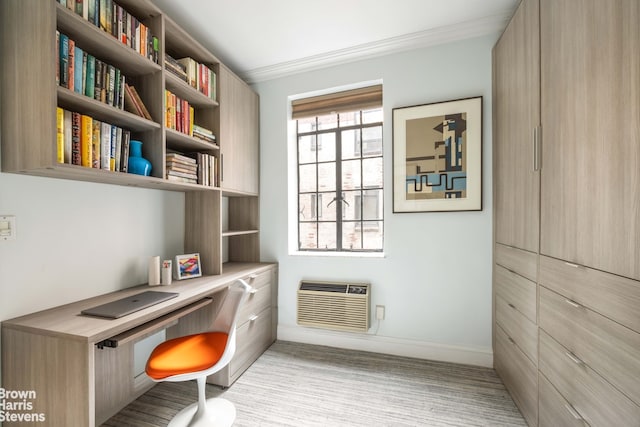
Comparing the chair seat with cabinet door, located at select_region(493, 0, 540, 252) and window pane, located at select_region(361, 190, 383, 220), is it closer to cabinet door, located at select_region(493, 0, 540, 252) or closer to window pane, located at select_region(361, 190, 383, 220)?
window pane, located at select_region(361, 190, 383, 220)

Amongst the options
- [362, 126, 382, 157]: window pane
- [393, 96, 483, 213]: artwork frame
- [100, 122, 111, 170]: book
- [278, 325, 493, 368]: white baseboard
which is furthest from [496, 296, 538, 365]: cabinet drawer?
[100, 122, 111, 170]: book

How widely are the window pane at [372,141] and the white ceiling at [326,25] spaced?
0.67 meters

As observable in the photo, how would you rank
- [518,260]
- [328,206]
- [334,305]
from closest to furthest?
[518,260], [334,305], [328,206]

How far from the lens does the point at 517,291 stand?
174 cm

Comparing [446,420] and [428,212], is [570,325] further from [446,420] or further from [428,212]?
[428,212]

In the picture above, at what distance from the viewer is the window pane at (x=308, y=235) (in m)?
2.87

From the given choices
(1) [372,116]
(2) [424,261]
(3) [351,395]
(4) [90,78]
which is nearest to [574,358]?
(2) [424,261]

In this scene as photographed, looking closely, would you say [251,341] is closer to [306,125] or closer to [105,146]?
[105,146]

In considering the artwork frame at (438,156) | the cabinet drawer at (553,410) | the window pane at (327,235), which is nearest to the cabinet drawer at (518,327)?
the cabinet drawer at (553,410)

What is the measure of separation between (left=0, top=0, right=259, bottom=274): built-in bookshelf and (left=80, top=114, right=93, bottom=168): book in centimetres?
3

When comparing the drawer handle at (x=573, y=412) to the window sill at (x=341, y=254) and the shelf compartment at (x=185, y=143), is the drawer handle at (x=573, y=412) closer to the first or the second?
the window sill at (x=341, y=254)

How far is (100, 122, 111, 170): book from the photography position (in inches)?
55.6

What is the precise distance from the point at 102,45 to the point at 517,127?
8.22ft

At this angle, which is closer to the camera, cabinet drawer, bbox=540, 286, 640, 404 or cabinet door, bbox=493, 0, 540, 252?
cabinet drawer, bbox=540, 286, 640, 404
